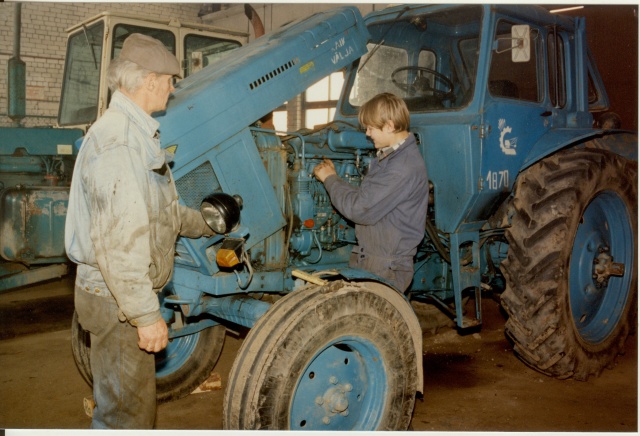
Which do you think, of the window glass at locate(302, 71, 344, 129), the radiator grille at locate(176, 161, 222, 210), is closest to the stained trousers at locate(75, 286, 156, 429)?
the radiator grille at locate(176, 161, 222, 210)

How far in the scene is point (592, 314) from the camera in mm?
4363

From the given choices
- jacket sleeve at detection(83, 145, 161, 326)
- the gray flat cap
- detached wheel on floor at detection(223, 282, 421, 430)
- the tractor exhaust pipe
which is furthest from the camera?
the tractor exhaust pipe

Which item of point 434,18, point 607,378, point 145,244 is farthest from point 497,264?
point 145,244

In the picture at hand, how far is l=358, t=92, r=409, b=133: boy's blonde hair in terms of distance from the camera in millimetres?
3066

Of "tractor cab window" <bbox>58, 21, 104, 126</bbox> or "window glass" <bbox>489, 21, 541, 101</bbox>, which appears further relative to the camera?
"tractor cab window" <bbox>58, 21, 104, 126</bbox>

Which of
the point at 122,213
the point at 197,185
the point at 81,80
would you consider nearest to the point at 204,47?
the point at 81,80

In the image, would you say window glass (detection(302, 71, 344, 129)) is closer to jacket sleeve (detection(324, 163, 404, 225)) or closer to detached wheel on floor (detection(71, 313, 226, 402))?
detached wheel on floor (detection(71, 313, 226, 402))

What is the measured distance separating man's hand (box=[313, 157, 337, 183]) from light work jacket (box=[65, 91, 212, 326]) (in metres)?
1.07

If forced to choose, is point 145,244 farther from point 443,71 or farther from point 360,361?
point 443,71

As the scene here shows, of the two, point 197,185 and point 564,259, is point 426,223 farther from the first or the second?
point 197,185

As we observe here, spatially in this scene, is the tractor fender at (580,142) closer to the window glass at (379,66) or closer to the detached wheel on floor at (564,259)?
the detached wheel on floor at (564,259)

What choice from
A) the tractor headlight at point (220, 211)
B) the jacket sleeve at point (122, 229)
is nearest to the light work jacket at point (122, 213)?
the jacket sleeve at point (122, 229)

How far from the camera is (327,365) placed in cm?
277

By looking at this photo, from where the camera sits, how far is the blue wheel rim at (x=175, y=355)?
149 inches
